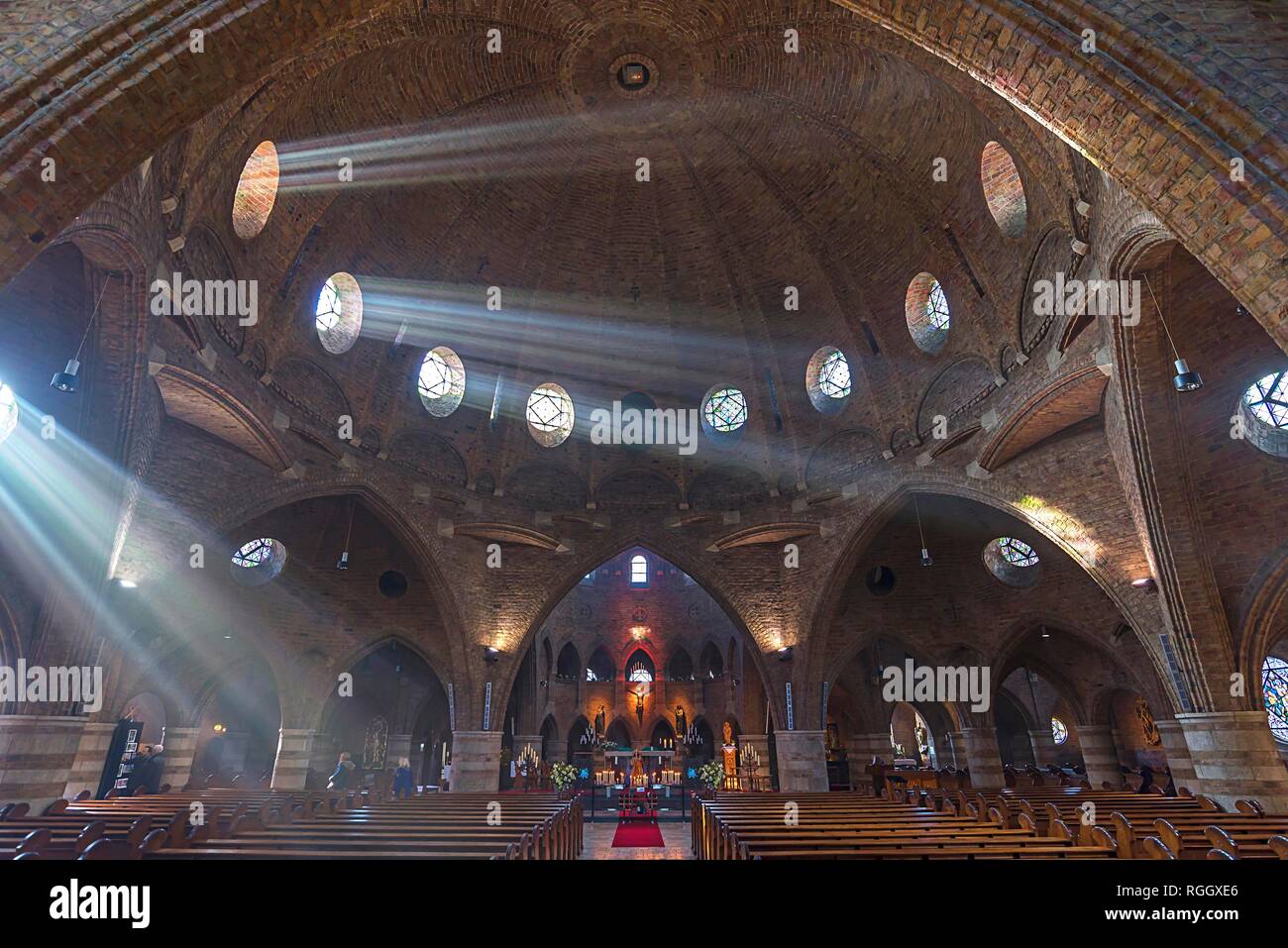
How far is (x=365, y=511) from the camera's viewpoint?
20.6 m

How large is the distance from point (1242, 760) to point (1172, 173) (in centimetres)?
1139

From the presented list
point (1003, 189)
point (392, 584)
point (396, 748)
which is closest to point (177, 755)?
point (396, 748)

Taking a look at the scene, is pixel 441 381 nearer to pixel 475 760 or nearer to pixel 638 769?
pixel 475 760

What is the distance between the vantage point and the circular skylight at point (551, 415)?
22.5m

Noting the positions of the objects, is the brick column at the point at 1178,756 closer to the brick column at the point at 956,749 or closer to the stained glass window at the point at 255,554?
the brick column at the point at 956,749

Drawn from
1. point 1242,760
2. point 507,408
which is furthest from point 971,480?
point 507,408

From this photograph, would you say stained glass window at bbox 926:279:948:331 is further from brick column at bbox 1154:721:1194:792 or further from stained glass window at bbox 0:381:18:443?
stained glass window at bbox 0:381:18:443

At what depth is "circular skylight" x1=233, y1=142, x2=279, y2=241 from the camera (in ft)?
45.3

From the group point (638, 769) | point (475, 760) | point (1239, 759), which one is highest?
→ point (1239, 759)

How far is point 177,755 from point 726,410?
2313 centimetres

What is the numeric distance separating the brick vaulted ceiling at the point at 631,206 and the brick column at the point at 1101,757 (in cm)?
1558

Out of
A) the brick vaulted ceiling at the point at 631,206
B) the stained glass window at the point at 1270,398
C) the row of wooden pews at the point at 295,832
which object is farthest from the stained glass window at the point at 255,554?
the stained glass window at the point at 1270,398

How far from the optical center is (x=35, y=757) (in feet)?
34.3
